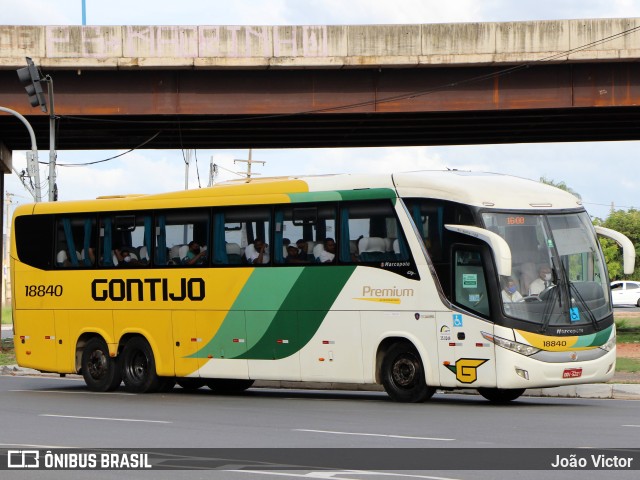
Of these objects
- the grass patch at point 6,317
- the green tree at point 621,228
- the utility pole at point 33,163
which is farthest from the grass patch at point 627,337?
the green tree at point 621,228

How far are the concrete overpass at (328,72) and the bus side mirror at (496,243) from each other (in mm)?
19521

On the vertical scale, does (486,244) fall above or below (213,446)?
above

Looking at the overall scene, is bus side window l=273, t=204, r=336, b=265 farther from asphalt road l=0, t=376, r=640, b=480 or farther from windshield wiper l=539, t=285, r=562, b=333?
windshield wiper l=539, t=285, r=562, b=333

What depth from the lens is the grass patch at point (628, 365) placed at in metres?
26.2

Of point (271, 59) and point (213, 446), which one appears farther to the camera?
point (271, 59)

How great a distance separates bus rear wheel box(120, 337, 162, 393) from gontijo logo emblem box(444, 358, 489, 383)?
6.34 m

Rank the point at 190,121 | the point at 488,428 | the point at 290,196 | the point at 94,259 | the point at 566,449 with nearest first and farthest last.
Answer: the point at 566,449 < the point at 488,428 < the point at 290,196 < the point at 94,259 < the point at 190,121

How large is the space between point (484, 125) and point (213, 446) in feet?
103

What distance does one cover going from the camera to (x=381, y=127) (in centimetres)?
4322

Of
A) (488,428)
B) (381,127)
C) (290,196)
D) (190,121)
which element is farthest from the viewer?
(381,127)

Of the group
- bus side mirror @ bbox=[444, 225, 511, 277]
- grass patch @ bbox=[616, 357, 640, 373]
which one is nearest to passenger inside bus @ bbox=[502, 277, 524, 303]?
bus side mirror @ bbox=[444, 225, 511, 277]

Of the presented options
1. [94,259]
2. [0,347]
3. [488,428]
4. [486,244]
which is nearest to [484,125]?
[0,347]

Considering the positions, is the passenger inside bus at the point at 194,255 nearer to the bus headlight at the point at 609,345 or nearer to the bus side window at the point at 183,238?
the bus side window at the point at 183,238

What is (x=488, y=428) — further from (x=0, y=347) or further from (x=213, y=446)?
(x=0, y=347)
